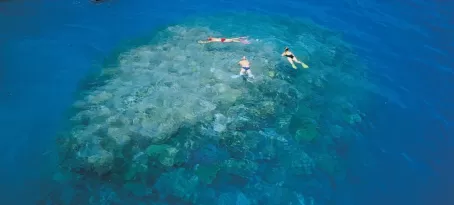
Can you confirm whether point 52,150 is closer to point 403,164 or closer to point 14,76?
point 14,76

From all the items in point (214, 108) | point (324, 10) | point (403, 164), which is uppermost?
point (324, 10)

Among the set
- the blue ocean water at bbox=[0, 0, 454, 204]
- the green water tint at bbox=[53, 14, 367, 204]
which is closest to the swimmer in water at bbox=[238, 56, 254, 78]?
the green water tint at bbox=[53, 14, 367, 204]

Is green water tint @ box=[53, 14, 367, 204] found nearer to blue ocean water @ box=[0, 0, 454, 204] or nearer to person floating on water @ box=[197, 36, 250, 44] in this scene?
person floating on water @ box=[197, 36, 250, 44]

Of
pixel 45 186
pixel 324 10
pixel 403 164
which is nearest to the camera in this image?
pixel 45 186

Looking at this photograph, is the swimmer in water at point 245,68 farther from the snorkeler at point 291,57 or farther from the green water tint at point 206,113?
the snorkeler at point 291,57

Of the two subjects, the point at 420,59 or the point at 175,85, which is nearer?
the point at 175,85

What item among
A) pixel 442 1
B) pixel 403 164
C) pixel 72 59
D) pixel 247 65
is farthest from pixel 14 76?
pixel 442 1

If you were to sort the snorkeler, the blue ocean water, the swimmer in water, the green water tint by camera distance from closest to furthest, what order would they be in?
the green water tint → the blue ocean water → the swimmer in water → the snorkeler
